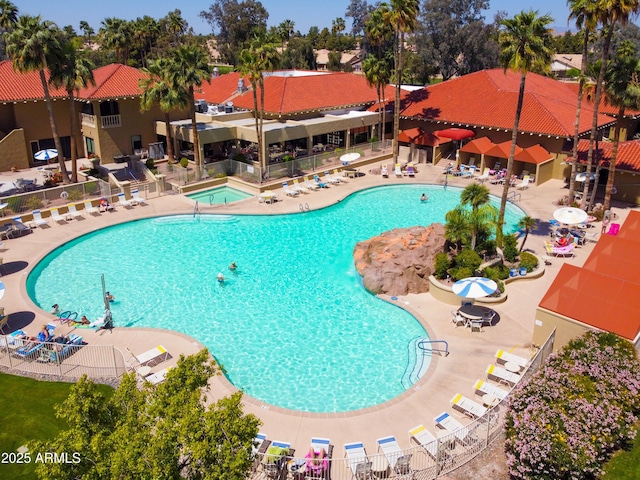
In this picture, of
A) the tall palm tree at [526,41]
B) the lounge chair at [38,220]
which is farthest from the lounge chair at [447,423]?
the lounge chair at [38,220]

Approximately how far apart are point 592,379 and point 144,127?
127 ft

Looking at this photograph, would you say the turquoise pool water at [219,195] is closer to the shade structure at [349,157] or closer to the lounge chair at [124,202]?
the lounge chair at [124,202]

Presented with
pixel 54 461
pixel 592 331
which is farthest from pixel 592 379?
pixel 54 461

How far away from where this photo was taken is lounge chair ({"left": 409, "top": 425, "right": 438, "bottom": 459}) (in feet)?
45.0

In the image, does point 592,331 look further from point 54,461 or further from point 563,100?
point 563,100

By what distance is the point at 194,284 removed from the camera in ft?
81.7

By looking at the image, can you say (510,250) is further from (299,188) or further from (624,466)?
(299,188)

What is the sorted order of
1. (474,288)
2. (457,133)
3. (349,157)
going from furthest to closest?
(457,133) → (349,157) → (474,288)

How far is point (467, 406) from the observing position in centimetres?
1585

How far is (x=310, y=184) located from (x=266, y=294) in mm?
16748

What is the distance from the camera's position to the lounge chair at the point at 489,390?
53.1 ft

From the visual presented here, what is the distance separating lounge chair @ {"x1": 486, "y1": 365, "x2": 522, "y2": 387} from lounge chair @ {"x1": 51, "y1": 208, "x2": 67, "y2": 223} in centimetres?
2665

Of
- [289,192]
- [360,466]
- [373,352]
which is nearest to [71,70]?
[289,192]

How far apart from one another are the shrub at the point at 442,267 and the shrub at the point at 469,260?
52cm
